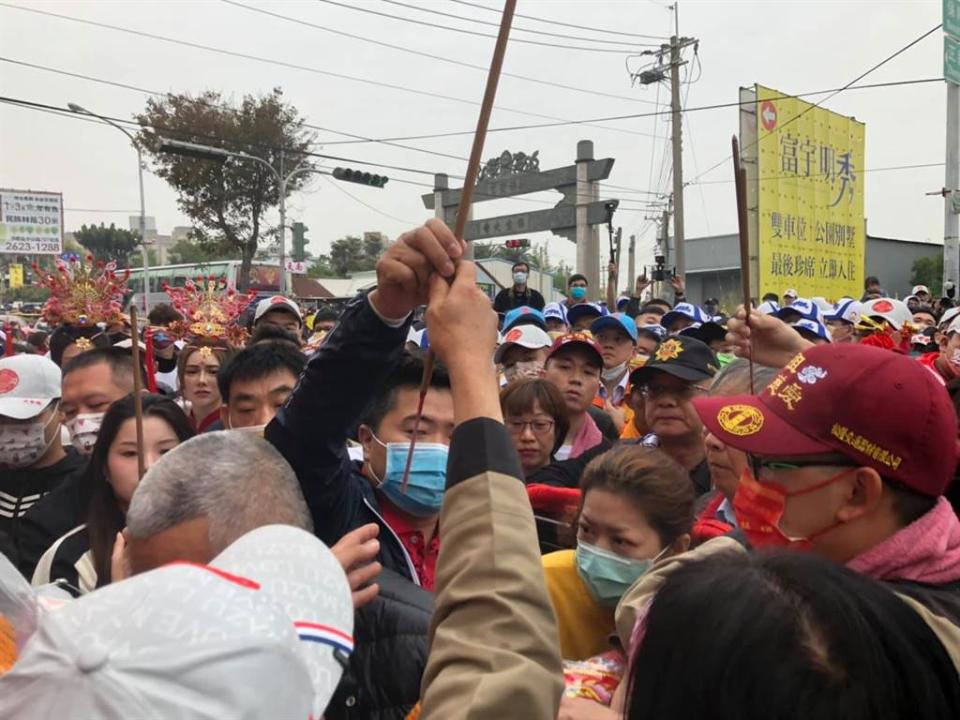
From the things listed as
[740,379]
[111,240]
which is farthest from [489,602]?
[111,240]

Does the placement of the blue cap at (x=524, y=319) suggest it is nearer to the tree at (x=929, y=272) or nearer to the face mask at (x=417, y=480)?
the face mask at (x=417, y=480)

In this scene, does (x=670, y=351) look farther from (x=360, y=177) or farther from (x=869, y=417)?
(x=360, y=177)

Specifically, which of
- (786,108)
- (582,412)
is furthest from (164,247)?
(582,412)

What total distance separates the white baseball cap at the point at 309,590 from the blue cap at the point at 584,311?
6234 mm

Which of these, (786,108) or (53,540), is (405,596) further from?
(786,108)

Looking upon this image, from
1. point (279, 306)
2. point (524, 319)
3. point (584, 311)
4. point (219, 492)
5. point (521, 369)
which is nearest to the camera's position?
point (219, 492)

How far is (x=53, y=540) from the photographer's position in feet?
→ 8.79

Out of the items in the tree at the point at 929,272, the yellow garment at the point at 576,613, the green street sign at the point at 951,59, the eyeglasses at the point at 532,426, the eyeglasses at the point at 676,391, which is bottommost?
the yellow garment at the point at 576,613

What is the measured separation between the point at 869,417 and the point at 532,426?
78.9 inches

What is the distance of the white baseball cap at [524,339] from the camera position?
5082mm

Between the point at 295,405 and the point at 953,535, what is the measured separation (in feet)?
4.57

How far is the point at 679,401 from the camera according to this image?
335 centimetres

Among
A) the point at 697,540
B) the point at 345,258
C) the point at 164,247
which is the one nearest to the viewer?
the point at 697,540

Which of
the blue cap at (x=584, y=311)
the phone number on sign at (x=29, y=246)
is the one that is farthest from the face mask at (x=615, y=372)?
the phone number on sign at (x=29, y=246)
